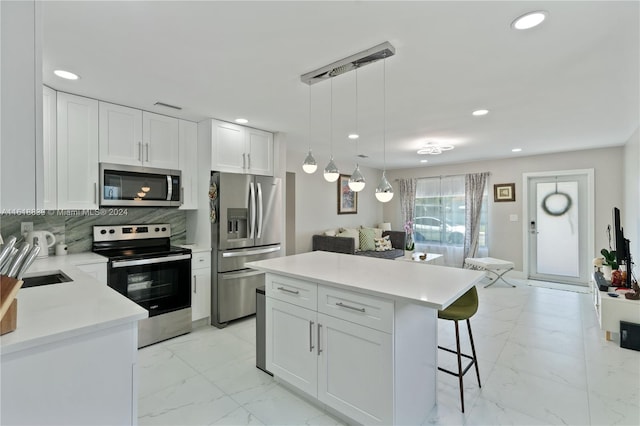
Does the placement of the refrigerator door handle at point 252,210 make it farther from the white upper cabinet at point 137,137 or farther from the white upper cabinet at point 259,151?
the white upper cabinet at point 137,137

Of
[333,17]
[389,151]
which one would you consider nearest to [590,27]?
[333,17]

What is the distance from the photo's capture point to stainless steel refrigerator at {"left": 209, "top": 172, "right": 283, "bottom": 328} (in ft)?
11.3

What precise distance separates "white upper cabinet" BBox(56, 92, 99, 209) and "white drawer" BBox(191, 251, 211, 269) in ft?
3.35

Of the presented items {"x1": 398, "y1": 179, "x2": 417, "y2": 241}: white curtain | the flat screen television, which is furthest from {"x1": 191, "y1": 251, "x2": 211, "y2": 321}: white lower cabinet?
{"x1": 398, "y1": 179, "x2": 417, "y2": 241}: white curtain

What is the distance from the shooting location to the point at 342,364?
6.22 ft

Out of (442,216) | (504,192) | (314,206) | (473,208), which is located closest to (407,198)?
(442,216)

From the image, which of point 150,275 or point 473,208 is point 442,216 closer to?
point 473,208

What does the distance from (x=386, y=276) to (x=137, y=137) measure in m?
2.78

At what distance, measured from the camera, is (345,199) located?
6.64m

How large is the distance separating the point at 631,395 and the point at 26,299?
3.80m

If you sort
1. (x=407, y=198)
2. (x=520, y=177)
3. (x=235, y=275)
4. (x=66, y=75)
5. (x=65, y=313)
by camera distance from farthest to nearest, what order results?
(x=407, y=198)
(x=520, y=177)
(x=235, y=275)
(x=66, y=75)
(x=65, y=313)

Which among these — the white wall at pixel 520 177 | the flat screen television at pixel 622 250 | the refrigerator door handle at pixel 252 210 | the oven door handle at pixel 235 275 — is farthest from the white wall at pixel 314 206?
the flat screen television at pixel 622 250

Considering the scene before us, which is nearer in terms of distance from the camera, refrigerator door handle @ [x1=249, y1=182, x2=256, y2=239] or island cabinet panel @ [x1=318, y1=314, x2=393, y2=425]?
island cabinet panel @ [x1=318, y1=314, x2=393, y2=425]

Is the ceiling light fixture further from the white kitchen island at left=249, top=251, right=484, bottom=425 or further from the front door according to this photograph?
the white kitchen island at left=249, top=251, right=484, bottom=425
